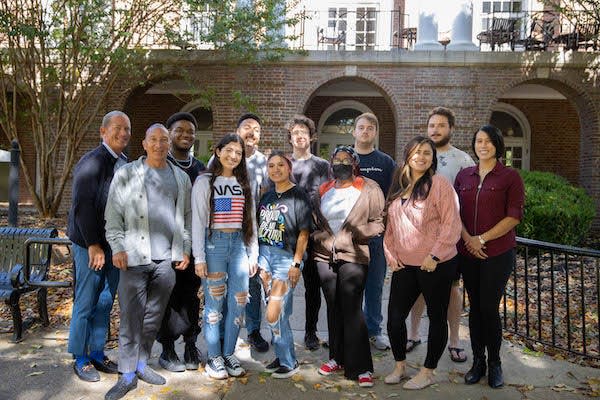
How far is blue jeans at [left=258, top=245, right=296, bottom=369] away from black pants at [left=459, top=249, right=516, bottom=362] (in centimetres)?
140

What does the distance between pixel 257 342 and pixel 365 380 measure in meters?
Answer: 1.16

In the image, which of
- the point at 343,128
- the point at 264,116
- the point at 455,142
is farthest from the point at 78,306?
the point at 343,128

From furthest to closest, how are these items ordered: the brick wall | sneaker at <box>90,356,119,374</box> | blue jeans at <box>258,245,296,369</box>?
the brick wall < sneaker at <box>90,356,119,374</box> < blue jeans at <box>258,245,296,369</box>

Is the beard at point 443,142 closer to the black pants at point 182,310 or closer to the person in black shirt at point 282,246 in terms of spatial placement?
the person in black shirt at point 282,246

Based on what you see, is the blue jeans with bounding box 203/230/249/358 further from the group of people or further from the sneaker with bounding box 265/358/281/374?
the sneaker with bounding box 265/358/281/374

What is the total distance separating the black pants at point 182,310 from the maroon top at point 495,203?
2.23 m

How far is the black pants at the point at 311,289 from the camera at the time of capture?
407 centimetres

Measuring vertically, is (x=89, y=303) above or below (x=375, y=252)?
below

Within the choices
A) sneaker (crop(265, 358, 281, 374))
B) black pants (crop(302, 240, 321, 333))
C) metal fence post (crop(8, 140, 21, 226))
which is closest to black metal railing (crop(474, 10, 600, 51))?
black pants (crop(302, 240, 321, 333))

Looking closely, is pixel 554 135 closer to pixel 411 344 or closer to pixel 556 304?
pixel 556 304

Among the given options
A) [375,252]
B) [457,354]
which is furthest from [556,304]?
[375,252]

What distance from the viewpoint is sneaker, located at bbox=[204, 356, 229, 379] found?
3734 millimetres

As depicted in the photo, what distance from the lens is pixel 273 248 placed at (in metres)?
3.78

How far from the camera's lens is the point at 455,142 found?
1266 centimetres
